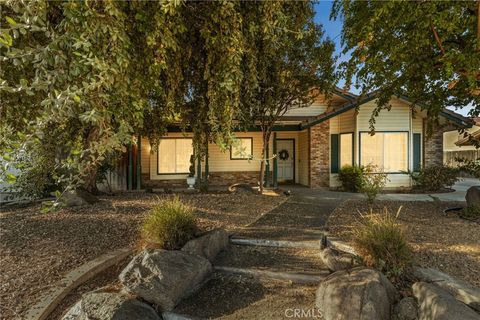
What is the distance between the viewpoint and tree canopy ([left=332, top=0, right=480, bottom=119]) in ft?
16.8

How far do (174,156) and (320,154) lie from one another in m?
6.84

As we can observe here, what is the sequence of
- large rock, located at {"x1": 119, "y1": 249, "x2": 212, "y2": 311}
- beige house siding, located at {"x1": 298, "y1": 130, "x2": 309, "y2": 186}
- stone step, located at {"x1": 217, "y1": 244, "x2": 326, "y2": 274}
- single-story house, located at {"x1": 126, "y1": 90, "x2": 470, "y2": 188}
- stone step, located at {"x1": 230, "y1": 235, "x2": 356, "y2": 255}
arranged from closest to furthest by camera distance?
1. large rock, located at {"x1": 119, "y1": 249, "x2": 212, "y2": 311}
2. stone step, located at {"x1": 217, "y1": 244, "x2": 326, "y2": 274}
3. stone step, located at {"x1": 230, "y1": 235, "x2": 356, "y2": 255}
4. single-story house, located at {"x1": 126, "y1": 90, "x2": 470, "y2": 188}
5. beige house siding, located at {"x1": 298, "y1": 130, "x2": 309, "y2": 186}

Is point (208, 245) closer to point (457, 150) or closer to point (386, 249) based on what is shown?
point (386, 249)

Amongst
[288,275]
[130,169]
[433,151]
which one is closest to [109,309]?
[288,275]

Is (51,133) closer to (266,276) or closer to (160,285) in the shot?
(160,285)

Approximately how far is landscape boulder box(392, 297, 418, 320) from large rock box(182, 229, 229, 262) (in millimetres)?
2527

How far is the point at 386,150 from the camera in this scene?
1291 cm

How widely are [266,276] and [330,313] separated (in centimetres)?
108

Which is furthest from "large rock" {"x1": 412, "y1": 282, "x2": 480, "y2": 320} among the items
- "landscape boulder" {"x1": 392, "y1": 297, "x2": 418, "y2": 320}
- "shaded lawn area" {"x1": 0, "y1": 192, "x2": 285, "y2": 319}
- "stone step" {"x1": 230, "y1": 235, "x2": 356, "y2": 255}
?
"shaded lawn area" {"x1": 0, "y1": 192, "x2": 285, "y2": 319}

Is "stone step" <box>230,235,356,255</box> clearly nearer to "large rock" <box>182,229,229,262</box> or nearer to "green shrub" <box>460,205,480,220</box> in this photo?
"large rock" <box>182,229,229,262</box>

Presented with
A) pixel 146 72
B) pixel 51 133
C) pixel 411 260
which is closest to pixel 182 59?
pixel 146 72

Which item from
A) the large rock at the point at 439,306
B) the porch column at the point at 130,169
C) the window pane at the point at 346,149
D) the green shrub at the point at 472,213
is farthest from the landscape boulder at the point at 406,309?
the porch column at the point at 130,169

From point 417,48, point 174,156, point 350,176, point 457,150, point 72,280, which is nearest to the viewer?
point 72,280

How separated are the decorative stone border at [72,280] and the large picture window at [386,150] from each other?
35.7 ft
